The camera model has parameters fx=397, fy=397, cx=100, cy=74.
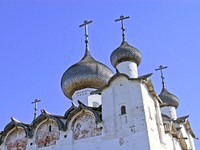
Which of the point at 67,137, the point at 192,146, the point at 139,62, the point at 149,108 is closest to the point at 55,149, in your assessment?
the point at 67,137

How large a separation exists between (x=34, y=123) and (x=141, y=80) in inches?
129

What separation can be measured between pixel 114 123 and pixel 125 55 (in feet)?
8.15

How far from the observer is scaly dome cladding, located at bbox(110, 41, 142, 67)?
11930 mm

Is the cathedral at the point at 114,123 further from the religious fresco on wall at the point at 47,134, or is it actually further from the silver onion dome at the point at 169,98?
the silver onion dome at the point at 169,98

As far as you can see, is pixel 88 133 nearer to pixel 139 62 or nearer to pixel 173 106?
pixel 139 62

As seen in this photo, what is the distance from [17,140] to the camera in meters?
11.3

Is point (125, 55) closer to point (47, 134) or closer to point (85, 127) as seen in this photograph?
point (85, 127)

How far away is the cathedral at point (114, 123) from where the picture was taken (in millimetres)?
10055

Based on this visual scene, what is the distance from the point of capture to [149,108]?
1060 centimetres

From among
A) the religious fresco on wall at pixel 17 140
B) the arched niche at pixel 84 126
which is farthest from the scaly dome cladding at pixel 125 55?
the religious fresco on wall at pixel 17 140

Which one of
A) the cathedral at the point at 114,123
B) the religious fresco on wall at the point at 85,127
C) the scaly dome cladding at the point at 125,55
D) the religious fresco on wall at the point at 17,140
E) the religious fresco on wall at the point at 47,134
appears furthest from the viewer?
the scaly dome cladding at the point at 125,55

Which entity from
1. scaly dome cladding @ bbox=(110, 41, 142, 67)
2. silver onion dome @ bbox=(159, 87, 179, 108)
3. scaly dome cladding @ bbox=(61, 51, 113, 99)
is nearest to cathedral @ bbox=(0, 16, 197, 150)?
scaly dome cladding @ bbox=(110, 41, 142, 67)

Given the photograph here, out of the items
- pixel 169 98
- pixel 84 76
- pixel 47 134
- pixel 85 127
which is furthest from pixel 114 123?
pixel 169 98

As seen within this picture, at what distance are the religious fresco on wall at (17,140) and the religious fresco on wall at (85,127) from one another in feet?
5.03
